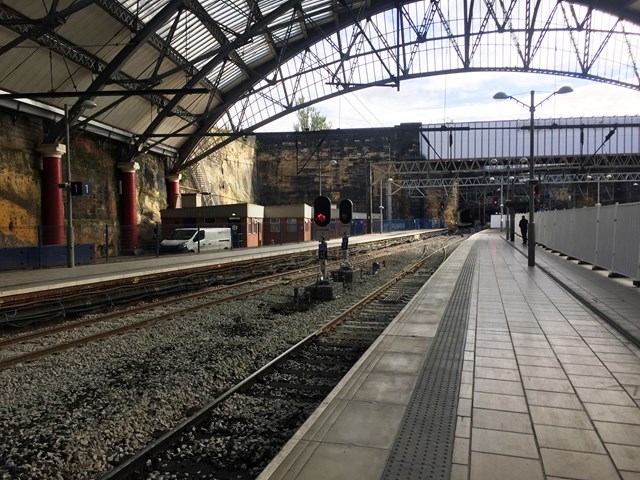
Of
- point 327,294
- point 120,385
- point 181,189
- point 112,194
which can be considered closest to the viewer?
point 120,385

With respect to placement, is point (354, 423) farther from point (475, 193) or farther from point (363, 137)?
point (475, 193)

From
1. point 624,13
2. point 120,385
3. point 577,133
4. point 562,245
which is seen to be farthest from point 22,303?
point 577,133

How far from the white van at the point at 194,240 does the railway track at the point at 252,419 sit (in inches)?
782

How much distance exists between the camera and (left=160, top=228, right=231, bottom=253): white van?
26.4 metres

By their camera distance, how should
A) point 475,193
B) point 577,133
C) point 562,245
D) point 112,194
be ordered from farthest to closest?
point 475,193 → point 577,133 → point 112,194 → point 562,245

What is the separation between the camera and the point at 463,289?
469 inches

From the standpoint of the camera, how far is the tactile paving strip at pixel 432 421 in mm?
3236

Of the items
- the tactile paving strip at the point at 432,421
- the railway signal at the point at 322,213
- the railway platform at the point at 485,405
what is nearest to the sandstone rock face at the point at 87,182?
the railway signal at the point at 322,213

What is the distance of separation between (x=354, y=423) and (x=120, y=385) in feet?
11.2

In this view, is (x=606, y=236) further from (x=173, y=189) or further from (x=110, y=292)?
(x=173, y=189)

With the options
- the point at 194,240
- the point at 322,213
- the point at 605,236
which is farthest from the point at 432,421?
the point at 194,240

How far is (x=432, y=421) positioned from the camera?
3.98m

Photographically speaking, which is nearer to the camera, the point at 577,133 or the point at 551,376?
the point at 551,376

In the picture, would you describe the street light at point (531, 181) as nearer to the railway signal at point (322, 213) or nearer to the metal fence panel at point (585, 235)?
the metal fence panel at point (585, 235)
